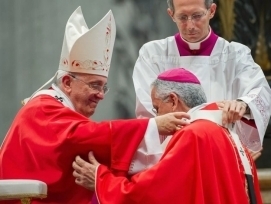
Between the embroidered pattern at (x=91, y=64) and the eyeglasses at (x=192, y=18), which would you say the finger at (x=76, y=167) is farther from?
the eyeglasses at (x=192, y=18)

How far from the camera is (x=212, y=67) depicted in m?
5.01

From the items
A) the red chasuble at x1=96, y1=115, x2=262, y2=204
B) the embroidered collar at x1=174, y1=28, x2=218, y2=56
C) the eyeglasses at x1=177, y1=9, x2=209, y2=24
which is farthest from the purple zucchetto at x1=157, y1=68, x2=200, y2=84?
the embroidered collar at x1=174, y1=28, x2=218, y2=56

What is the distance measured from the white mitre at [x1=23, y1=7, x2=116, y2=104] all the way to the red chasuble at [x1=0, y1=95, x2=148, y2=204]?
29 centimetres

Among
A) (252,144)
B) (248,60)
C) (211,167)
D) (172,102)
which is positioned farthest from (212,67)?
(211,167)

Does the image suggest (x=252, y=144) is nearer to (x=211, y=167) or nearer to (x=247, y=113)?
(x=247, y=113)

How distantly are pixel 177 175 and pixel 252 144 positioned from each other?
109 centimetres

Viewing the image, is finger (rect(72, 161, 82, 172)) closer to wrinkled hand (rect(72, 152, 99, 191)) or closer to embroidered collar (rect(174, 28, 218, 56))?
wrinkled hand (rect(72, 152, 99, 191))

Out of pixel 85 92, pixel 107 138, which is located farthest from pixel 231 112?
pixel 85 92

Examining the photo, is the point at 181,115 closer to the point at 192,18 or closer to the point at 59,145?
the point at 59,145

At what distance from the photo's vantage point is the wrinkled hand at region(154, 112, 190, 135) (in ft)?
13.0

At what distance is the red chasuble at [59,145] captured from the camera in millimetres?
4090

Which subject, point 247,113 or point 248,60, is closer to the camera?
point 247,113

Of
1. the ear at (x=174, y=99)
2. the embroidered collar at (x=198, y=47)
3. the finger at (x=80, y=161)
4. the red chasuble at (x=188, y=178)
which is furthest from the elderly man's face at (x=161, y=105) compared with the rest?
the embroidered collar at (x=198, y=47)

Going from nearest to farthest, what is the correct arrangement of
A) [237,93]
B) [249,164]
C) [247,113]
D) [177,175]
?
[177,175], [249,164], [247,113], [237,93]
